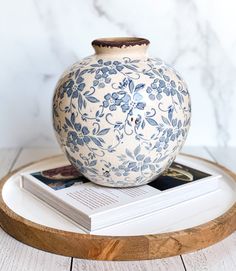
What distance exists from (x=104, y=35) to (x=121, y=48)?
1.18 ft

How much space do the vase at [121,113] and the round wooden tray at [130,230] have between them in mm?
75

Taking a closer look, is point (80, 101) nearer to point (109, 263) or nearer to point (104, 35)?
point (109, 263)

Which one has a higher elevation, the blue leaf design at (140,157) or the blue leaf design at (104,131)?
the blue leaf design at (104,131)

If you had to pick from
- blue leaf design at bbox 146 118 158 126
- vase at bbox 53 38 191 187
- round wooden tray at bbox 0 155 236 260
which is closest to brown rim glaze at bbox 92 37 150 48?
vase at bbox 53 38 191 187

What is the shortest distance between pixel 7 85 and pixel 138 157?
48 cm

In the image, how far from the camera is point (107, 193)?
0.65 metres

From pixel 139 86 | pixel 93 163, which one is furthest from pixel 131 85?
pixel 93 163

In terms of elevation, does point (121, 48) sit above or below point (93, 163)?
above

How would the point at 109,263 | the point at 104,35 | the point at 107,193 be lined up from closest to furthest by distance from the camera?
the point at 109,263
the point at 107,193
the point at 104,35

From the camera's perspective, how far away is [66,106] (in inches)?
24.4

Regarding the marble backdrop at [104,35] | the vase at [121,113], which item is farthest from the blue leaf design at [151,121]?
the marble backdrop at [104,35]

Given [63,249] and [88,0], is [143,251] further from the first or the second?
[88,0]

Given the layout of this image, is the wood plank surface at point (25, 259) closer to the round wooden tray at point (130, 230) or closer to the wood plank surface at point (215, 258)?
the round wooden tray at point (130, 230)

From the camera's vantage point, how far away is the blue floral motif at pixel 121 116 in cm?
60
